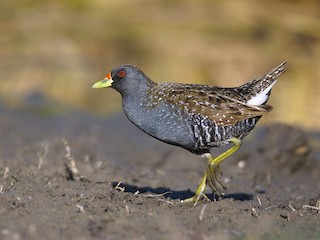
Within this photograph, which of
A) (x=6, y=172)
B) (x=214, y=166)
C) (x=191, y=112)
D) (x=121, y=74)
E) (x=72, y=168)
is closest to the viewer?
(x=191, y=112)

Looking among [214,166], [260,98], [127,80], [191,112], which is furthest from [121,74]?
[260,98]

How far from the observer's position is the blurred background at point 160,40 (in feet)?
54.3

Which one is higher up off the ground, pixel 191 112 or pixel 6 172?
pixel 191 112

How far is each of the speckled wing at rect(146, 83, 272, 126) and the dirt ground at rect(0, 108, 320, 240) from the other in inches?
29.6

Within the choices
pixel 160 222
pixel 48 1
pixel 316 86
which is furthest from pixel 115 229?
pixel 48 1

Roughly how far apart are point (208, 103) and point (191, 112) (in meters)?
0.19

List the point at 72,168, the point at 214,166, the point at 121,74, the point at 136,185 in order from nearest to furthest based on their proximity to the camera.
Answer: the point at 214,166 < the point at 121,74 < the point at 72,168 < the point at 136,185

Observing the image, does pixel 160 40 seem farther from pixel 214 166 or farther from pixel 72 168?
pixel 214 166

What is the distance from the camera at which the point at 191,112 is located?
702 centimetres

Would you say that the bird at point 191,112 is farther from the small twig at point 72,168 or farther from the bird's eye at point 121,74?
the small twig at point 72,168

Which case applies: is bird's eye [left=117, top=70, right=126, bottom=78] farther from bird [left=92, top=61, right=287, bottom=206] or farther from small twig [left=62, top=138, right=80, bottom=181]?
small twig [left=62, top=138, right=80, bottom=181]

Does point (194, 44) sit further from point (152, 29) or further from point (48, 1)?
point (48, 1)

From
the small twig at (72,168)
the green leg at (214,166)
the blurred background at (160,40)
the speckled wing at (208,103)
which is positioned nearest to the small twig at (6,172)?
the small twig at (72,168)

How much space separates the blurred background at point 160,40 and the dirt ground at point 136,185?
404 centimetres
